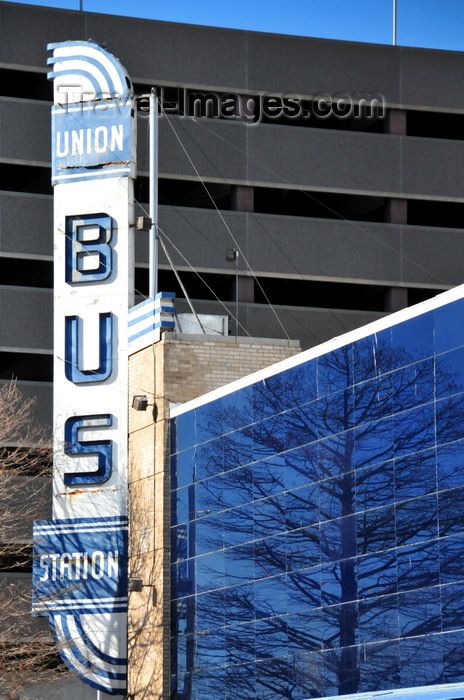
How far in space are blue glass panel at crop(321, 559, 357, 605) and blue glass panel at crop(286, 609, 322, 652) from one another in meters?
0.43

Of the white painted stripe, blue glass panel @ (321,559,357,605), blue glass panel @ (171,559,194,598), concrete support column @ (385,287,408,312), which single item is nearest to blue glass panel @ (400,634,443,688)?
blue glass panel @ (321,559,357,605)

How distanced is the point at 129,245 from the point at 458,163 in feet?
73.2

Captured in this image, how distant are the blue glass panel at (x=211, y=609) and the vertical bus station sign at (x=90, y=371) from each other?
120 inches

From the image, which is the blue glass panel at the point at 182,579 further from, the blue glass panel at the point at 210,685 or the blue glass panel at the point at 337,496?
the blue glass panel at the point at 337,496

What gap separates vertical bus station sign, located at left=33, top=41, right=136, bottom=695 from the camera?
102 ft

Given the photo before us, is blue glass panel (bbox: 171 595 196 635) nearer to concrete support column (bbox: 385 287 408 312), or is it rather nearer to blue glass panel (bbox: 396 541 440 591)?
blue glass panel (bbox: 396 541 440 591)

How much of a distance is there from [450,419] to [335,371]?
11.3 ft

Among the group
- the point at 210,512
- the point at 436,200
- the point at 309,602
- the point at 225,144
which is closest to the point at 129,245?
the point at 210,512

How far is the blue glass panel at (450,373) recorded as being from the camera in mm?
21125

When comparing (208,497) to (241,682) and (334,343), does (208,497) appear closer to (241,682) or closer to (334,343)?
(241,682)

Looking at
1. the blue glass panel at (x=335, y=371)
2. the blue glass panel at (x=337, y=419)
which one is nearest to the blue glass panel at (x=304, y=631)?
the blue glass panel at (x=337, y=419)

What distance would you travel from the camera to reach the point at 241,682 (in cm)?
2630

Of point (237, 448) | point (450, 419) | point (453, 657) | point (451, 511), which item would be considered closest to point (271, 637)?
A: point (237, 448)

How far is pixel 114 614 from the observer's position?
30.7m
